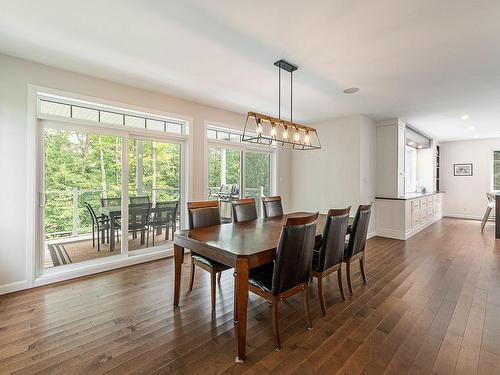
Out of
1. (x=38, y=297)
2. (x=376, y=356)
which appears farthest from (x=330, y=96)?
(x=38, y=297)

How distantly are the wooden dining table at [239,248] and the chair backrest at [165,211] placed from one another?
1715 millimetres

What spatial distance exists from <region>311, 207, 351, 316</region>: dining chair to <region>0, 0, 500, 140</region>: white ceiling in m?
1.72

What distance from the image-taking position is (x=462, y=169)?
8.39 m

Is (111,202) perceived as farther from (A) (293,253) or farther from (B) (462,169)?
(B) (462,169)

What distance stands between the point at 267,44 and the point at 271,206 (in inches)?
88.0

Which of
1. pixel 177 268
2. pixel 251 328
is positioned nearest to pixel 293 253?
pixel 251 328

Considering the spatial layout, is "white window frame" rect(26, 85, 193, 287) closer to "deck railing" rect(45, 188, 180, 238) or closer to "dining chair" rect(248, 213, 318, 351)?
"deck railing" rect(45, 188, 180, 238)

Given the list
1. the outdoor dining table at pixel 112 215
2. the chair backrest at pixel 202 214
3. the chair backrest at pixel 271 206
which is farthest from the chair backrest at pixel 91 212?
the chair backrest at pixel 271 206

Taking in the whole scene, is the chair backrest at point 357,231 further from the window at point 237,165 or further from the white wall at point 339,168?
the window at point 237,165

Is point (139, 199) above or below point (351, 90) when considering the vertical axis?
below

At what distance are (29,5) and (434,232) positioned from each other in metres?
8.06

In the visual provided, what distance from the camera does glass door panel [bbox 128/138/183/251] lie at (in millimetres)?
3932

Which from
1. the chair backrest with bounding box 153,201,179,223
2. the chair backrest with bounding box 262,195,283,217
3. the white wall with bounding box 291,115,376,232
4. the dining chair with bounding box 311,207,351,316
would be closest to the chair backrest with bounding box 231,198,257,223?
the chair backrest with bounding box 262,195,283,217

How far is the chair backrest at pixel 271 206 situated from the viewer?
12.6 ft
